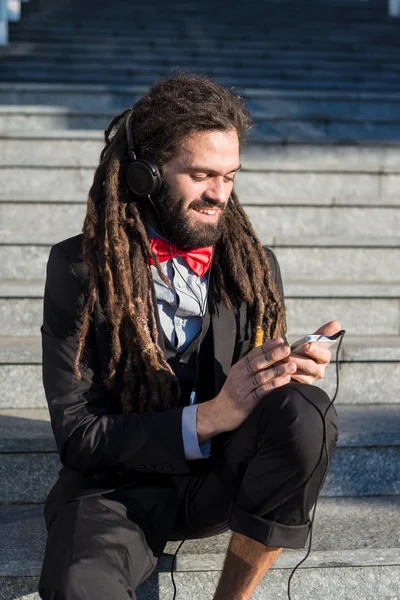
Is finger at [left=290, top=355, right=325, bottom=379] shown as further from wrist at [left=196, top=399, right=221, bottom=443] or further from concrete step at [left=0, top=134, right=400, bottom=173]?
concrete step at [left=0, top=134, right=400, bottom=173]

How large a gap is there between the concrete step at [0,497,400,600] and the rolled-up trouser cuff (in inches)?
11.0

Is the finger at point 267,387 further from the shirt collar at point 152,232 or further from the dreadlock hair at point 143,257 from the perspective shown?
the shirt collar at point 152,232

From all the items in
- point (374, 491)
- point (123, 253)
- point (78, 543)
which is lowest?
point (374, 491)

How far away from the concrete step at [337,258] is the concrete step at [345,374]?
1.79 feet

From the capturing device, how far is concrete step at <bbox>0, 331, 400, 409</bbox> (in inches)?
120

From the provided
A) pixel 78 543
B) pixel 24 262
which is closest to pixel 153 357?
pixel 78 543

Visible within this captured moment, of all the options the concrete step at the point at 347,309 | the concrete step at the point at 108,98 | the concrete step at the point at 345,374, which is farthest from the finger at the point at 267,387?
the concrete step at the point at 108,98

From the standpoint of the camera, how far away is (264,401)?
211 cm

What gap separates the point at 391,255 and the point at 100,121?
198 cm

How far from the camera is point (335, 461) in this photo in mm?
2783

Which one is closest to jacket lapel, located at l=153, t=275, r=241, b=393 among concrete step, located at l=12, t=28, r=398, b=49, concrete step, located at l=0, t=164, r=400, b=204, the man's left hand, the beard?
the beard

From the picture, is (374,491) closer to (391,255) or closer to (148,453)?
(148,453)

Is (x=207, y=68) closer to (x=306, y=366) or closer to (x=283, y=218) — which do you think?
(x=283, y=218)

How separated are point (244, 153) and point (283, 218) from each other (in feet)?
2.46
